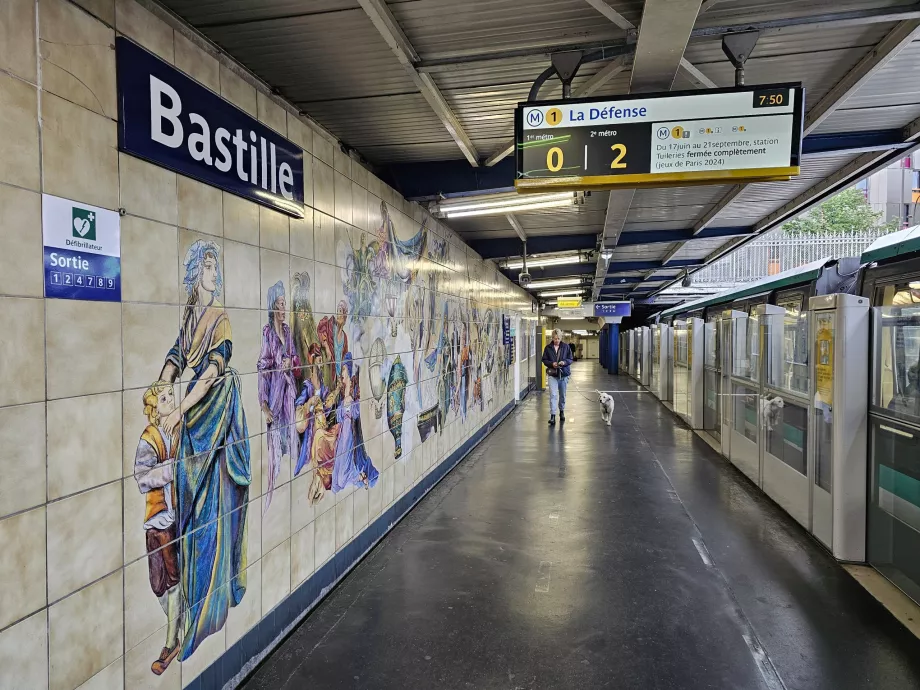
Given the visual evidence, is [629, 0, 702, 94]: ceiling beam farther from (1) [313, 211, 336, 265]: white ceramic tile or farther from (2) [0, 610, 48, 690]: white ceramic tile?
(2) [0, 610, 48, 690]: white ceramic tile

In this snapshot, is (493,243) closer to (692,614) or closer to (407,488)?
(407,488)

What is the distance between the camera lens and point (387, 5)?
107 inches

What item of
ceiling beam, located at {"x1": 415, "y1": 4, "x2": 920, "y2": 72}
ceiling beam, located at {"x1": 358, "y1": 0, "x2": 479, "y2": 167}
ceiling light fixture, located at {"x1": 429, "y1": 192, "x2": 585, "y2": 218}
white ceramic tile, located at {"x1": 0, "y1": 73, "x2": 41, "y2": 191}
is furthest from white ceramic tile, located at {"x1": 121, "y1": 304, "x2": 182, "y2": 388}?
ceiling light fixture, located at {"x1": 429, "y1": 192, "x2": 585, "y2": 218}

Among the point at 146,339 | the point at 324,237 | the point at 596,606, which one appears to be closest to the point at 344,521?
the point at 596,606

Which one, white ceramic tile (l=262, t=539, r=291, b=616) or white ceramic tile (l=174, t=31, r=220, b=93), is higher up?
white ceramic tile (l=174, t=31, r=220, b=93)

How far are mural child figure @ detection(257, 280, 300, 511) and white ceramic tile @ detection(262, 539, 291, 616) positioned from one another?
0.32 metres

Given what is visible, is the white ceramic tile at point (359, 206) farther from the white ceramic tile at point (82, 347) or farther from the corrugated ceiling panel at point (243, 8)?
the white ceramic tile at point (82, 347)

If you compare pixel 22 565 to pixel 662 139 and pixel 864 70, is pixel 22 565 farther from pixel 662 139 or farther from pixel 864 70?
pixel 864 70

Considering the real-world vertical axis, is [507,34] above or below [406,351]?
above

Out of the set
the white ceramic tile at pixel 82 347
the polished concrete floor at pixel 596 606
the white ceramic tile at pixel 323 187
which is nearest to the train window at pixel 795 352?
the polished concrete floor at pixel 596 606

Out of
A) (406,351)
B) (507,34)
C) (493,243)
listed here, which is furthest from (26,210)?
(493,243)

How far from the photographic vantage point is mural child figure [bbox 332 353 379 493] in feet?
13.4

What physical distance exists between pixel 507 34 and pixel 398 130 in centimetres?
151

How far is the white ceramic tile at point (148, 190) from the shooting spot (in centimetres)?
224
